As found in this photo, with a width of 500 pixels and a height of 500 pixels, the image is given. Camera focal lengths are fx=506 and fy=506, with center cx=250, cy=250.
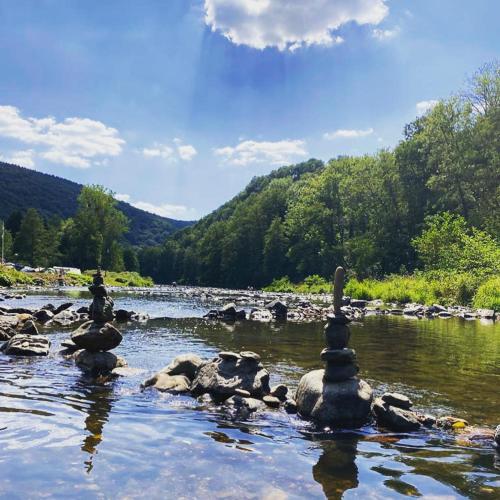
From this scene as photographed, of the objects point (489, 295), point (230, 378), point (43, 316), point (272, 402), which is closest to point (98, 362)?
point (230, 378)

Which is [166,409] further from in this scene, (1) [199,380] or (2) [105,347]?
(2) [105,347]

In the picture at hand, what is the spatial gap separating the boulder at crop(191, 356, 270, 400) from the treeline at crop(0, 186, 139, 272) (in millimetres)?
110950

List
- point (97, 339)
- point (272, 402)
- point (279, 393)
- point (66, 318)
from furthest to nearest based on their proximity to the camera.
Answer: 1. point (66, 318)
2. point (97, 339)
3. point (279, 393)
4. point (272, 402)

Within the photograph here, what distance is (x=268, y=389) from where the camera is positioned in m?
11.6

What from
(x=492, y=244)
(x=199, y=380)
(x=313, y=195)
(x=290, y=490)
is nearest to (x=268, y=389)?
(x=199, y=380)

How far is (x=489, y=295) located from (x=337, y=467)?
3527cm

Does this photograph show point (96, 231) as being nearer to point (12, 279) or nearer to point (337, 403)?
point (12, 279)

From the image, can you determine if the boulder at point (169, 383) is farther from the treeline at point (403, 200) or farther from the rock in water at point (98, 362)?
the treeline at point (403, 200)

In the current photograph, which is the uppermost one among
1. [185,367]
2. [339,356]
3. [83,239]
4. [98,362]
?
[83,239]

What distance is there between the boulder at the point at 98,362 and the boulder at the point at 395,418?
7680 mm

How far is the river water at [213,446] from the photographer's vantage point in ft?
20.9

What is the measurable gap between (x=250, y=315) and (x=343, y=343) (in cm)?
2192

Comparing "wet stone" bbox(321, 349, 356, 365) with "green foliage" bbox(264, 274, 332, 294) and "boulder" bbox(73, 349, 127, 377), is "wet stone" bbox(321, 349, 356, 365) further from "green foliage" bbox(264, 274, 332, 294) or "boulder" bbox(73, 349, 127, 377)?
"green foliage" bbox(264, 274, 332, 294)

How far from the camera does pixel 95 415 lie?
9531 mm
